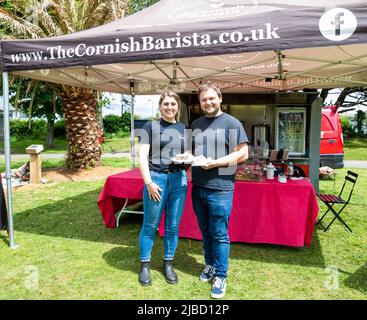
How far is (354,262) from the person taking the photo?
3.73m

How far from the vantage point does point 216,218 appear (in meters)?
2.89

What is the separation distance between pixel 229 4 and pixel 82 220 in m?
3.83

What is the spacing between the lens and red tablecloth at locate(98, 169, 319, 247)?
3848 mm

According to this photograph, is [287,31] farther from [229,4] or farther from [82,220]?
[82,220]

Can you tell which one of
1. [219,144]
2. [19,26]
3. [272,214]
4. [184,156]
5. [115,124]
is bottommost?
[272,214]

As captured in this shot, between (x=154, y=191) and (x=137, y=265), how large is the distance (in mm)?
1120

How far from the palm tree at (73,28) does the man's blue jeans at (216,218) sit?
274 inches

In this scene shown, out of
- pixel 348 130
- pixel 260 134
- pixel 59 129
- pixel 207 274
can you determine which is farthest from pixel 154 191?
pixel 59 129

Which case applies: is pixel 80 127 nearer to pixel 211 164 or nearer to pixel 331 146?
pixel 331 146

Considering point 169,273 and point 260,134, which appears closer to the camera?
point 169,273

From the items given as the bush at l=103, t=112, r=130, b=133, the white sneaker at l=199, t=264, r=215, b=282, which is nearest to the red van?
the white sneaker at l=199, t=264, r=215, b=282

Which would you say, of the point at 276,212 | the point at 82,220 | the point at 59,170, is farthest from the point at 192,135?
the point at 59,170

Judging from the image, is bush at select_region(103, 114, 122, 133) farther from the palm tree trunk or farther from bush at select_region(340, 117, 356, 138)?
the palm tree trunk
